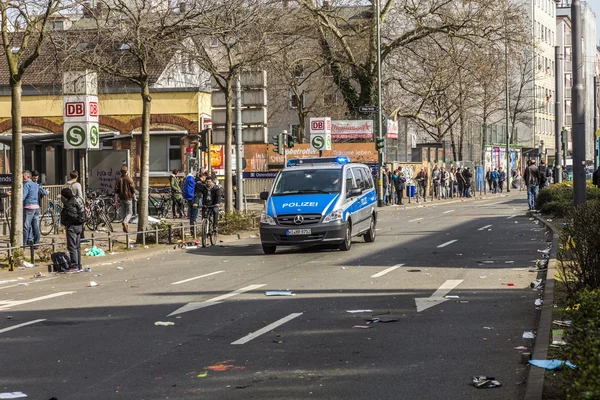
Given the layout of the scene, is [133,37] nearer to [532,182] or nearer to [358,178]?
[358,178]

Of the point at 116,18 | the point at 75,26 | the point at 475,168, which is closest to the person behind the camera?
the point at 116,18

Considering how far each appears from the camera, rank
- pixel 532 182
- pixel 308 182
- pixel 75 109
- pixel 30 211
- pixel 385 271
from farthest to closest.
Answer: pixel 532 182 < pixel 308 182 < pixel 30 211 < pixel 75 109 < pixel 385 271

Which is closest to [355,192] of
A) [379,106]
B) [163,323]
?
[163,323]

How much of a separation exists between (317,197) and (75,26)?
837 cm

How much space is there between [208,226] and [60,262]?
6360 mm

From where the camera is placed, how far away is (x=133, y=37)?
904 inches

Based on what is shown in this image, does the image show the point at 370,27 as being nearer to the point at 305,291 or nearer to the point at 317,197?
the point at 317,197

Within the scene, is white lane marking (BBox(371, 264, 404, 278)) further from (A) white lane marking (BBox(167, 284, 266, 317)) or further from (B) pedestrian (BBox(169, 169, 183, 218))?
(B) pedestrian (BBox(169, 169, 183, 218))

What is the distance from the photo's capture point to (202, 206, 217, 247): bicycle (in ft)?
80.6

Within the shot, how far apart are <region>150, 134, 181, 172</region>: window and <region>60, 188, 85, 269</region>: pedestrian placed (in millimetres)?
31470

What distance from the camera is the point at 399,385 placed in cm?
772

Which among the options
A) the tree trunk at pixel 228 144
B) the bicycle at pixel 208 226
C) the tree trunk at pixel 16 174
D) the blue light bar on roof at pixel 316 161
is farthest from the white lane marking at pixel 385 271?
the tree trunk at pixel 228 144

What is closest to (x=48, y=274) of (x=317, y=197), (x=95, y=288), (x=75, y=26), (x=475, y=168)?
(x=95, y=288)

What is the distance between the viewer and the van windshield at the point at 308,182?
72.9ft
